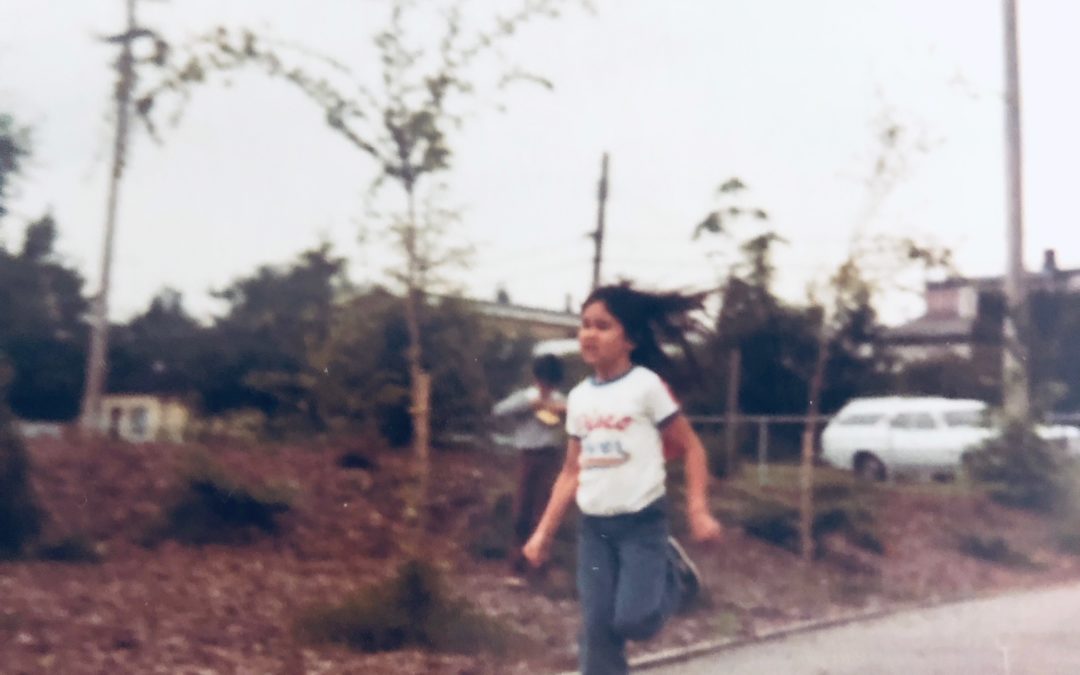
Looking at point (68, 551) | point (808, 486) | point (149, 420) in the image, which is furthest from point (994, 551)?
point (68, 551)

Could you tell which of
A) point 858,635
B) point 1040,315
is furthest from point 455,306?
point 1040,315

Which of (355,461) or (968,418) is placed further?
(968,418)

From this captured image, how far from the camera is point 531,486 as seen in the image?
335 inches

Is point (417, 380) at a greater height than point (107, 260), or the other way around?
point (107, 260)

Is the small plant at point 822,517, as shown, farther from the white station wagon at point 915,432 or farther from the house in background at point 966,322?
the white station wagon at point 915,432

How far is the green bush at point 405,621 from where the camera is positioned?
22.2 feet

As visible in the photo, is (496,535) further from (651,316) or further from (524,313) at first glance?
(651,316)

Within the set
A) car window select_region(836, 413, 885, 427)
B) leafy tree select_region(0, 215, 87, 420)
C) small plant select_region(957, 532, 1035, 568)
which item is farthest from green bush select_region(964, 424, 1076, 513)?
leafy tree select_region(0, 215, 87, 420)

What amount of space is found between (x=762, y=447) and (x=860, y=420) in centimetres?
119

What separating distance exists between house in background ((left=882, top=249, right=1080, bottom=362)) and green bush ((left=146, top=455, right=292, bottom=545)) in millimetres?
6581

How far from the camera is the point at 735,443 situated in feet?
42.9

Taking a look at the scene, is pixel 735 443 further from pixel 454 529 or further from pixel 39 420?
pixel 39 420

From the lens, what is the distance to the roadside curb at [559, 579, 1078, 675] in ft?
23.4

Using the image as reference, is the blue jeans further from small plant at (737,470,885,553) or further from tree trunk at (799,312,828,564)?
small plant at (737,470,885,553)
